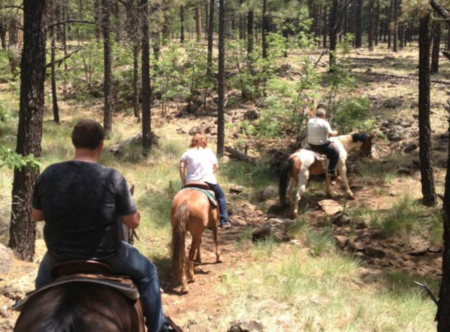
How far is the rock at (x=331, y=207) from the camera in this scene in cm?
1028

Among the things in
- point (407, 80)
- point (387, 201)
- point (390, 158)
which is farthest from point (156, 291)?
point (407, 80)

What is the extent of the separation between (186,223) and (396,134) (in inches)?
503

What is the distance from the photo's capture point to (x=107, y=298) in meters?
2.96

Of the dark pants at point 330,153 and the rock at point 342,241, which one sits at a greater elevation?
the dark pants at point 330,153

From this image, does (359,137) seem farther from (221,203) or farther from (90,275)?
(90,275)

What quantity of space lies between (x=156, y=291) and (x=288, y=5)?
88.6 ft

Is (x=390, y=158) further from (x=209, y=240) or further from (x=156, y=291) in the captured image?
(x=156, y=291)

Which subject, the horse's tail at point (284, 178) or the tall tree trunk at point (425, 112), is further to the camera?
the horse's tail at point (284, 178)

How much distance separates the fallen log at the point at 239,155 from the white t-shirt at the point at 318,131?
4.40m

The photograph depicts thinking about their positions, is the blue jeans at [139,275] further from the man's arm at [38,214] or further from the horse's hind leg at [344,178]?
the horse's hind leg at [344,178]

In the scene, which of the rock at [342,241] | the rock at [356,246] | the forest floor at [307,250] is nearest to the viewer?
the forest floor at [307,250]

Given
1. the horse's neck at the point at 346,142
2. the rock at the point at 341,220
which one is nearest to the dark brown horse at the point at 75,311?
the rock at the point at 341,220

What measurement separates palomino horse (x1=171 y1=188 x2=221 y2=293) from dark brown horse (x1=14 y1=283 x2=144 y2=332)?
9.61ft

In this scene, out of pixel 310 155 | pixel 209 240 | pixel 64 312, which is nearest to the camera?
pixel 64 312
